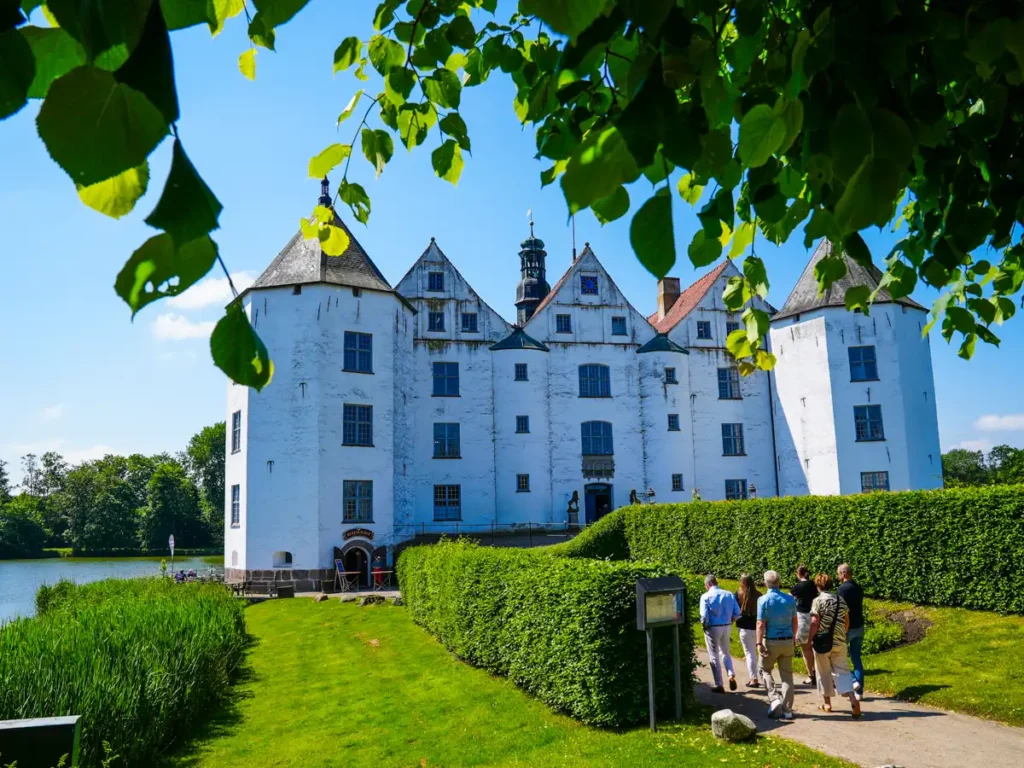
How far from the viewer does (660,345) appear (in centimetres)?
3806

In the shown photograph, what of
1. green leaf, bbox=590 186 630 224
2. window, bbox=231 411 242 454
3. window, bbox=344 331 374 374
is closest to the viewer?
green leaf, bbox=590 186 630 224

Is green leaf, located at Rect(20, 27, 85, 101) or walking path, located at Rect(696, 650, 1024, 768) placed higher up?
green leaf, located at Rect(20, 27, 85, 101)

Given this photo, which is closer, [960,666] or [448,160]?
[448,160]

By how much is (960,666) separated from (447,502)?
81.1 ft

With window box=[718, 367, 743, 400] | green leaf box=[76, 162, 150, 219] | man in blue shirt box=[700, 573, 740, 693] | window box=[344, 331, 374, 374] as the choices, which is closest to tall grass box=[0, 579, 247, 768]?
man in blue shirt box=[700, 573, 740, 693]

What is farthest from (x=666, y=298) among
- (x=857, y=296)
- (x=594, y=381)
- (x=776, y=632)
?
(x=857, y=296)

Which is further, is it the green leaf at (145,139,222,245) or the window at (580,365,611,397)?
the window at (580,365,611,397)

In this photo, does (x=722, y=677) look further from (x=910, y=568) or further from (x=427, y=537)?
(x=427, y=537)

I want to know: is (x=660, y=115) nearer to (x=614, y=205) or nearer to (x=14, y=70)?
(x=614, y=205)

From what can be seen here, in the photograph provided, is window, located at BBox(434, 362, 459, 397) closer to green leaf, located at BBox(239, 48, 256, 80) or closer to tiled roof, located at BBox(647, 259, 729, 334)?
tiled roof, located at BBox(647, 259, 729, 334)

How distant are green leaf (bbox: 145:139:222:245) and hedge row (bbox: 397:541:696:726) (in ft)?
35.5

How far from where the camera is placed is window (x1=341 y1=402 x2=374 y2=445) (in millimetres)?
31312

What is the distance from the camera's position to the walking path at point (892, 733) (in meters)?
9.00

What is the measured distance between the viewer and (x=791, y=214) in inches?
157
